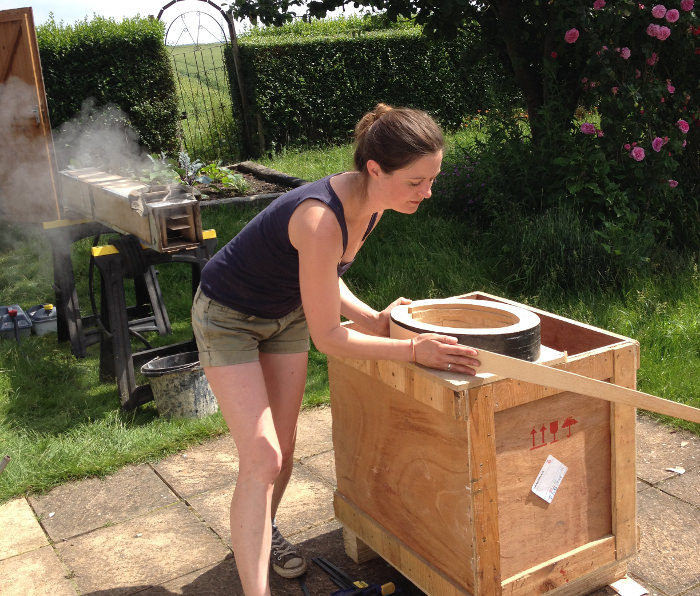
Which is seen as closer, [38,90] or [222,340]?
[222,340]

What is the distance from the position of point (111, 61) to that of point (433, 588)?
9695 mm

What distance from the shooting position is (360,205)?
8.24 feet

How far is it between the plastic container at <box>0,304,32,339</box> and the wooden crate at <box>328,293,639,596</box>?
395 centimetres

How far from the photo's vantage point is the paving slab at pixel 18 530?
350 cm

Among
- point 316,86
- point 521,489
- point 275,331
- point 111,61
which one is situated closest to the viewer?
point 521,489

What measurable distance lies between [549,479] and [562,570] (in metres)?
0.33

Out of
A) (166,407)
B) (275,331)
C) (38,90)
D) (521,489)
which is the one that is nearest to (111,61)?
(38,90)

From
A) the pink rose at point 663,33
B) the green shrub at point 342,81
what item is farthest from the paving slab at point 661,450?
the green shrub at point 342,81

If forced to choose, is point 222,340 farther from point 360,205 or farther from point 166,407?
point 166,407

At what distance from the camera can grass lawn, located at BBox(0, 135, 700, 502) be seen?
434cm

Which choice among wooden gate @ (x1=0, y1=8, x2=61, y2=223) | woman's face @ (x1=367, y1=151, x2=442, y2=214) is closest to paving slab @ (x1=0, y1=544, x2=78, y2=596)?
woman's face @ (x1=367, y1=151, x2=442, y2=214)

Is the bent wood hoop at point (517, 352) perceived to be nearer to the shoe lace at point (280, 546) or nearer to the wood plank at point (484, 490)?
the wood plank at point (484, 490)

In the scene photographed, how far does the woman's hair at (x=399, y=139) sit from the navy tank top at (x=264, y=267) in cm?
18

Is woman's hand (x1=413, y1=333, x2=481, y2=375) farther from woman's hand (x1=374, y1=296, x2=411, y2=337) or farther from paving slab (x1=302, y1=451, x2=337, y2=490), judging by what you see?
paving slab (x1=302, y1=451, x2=337, y2=490)
